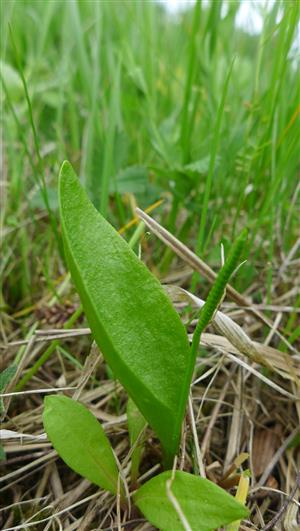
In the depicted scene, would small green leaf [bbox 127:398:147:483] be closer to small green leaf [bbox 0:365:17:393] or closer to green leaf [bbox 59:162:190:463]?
green leaf [bbox 59:162:190:463]

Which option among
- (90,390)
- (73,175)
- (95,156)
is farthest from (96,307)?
(95,156)

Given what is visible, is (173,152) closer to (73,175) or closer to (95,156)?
(95,156)

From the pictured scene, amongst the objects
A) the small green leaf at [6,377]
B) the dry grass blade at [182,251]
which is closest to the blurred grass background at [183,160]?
the dry grass blade at [182,251]

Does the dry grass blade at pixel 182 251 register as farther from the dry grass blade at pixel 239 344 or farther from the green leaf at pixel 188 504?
the green leaf at pixel 188 504

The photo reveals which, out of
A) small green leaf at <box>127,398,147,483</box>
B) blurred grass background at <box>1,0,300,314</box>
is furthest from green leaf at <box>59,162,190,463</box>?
blurred grass background at <box>1,0,300,314</box>

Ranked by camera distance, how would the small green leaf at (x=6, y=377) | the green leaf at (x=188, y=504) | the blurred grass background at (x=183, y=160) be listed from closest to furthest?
the green leaf at (x=188, y=504) → the small green leaf at (x=6, y=377) → the blurred grass background at (x=183, y=160)

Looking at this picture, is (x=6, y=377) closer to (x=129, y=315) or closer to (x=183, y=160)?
(x=129, y=315)
